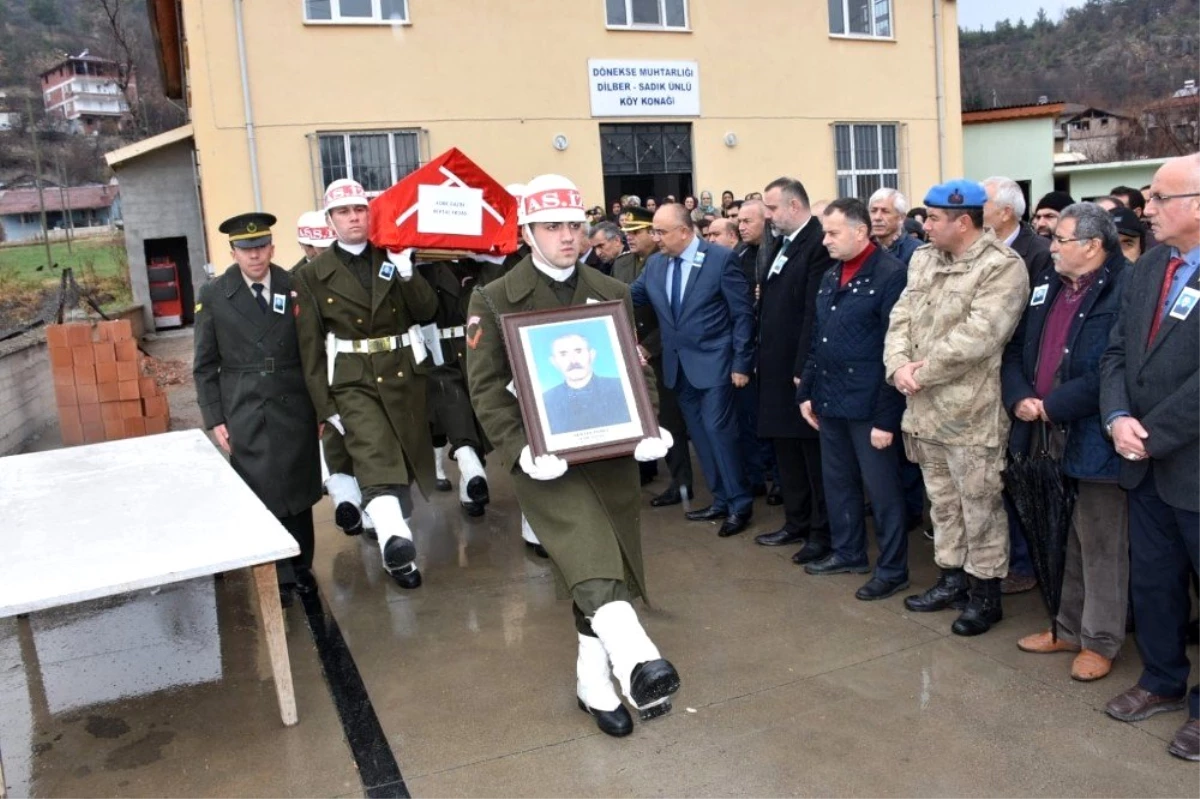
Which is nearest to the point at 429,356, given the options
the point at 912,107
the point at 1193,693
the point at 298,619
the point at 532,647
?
the point at 298,619

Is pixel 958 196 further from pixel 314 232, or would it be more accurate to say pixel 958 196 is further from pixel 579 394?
pixel 314 232

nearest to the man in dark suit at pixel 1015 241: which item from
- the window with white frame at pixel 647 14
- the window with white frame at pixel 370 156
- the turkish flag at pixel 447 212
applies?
the turkish flag at pixel 447 212

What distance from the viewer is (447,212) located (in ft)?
18.8

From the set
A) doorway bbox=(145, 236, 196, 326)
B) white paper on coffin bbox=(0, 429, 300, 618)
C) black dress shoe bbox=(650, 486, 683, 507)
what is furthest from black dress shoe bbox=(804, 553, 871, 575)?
doorway bbox=(145, 236, 196, 326)

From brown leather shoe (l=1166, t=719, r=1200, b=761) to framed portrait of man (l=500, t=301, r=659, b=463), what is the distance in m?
2.03

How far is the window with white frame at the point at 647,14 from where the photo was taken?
15.9 m

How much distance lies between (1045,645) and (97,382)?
25.5 ft

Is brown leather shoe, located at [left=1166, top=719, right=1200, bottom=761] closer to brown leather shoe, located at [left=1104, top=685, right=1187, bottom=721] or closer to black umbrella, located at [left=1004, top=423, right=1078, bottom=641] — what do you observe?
brown leather shoe, located at [left=1104, top=685, right=1187, bottom=721]

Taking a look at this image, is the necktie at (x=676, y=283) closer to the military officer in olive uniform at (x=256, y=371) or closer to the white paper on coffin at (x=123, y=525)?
the military officer in olive uniform at (x=256, y=371)

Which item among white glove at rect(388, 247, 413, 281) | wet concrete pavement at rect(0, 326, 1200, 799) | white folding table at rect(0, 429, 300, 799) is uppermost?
white glove at rect(388, 247, 413, 281)

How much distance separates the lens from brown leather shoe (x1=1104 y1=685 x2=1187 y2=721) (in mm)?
3484

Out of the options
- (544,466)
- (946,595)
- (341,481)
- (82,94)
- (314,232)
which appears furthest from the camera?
(82,94)

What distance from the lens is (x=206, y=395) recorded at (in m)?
5.21

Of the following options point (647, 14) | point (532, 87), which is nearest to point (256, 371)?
point (532, 87)
